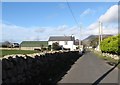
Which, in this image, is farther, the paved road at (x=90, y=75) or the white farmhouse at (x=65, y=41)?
the white farmhouse at (x=65, y=41)

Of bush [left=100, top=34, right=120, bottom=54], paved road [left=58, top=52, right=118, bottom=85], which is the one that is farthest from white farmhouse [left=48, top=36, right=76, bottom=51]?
paved road [left=58, top=52, right=118, bottom=85]

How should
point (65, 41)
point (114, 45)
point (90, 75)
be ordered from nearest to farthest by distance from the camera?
point (90, 75) → point (114, 45) → point (65, 41)

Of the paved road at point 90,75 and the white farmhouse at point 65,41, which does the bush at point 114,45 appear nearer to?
the paved road at point 90,75

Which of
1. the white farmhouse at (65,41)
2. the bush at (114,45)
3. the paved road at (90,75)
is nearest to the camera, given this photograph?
the paved road at (90,75)

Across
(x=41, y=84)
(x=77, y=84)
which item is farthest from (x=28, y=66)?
(x=77, y=84)

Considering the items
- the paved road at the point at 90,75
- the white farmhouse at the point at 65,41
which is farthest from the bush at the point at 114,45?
the white farmhouse at the point at 65,41

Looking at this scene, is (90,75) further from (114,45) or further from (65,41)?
(65,41)

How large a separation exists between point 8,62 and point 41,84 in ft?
8.85

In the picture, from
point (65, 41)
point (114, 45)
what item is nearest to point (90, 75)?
point (114, 45)

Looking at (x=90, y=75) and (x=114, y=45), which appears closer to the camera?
(x=90, y=75)

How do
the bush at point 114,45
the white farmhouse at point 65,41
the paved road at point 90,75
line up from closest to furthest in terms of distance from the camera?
the paved road at point 90,75
the bush at point 114,45
the white farmhouse at point 65,41

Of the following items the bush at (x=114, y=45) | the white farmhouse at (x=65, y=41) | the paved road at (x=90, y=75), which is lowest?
the paved road at (x=90, y=75)

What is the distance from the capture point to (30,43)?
134125 mm

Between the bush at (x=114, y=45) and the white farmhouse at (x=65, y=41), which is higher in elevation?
the white farmhouse at (x=65, y=41)
